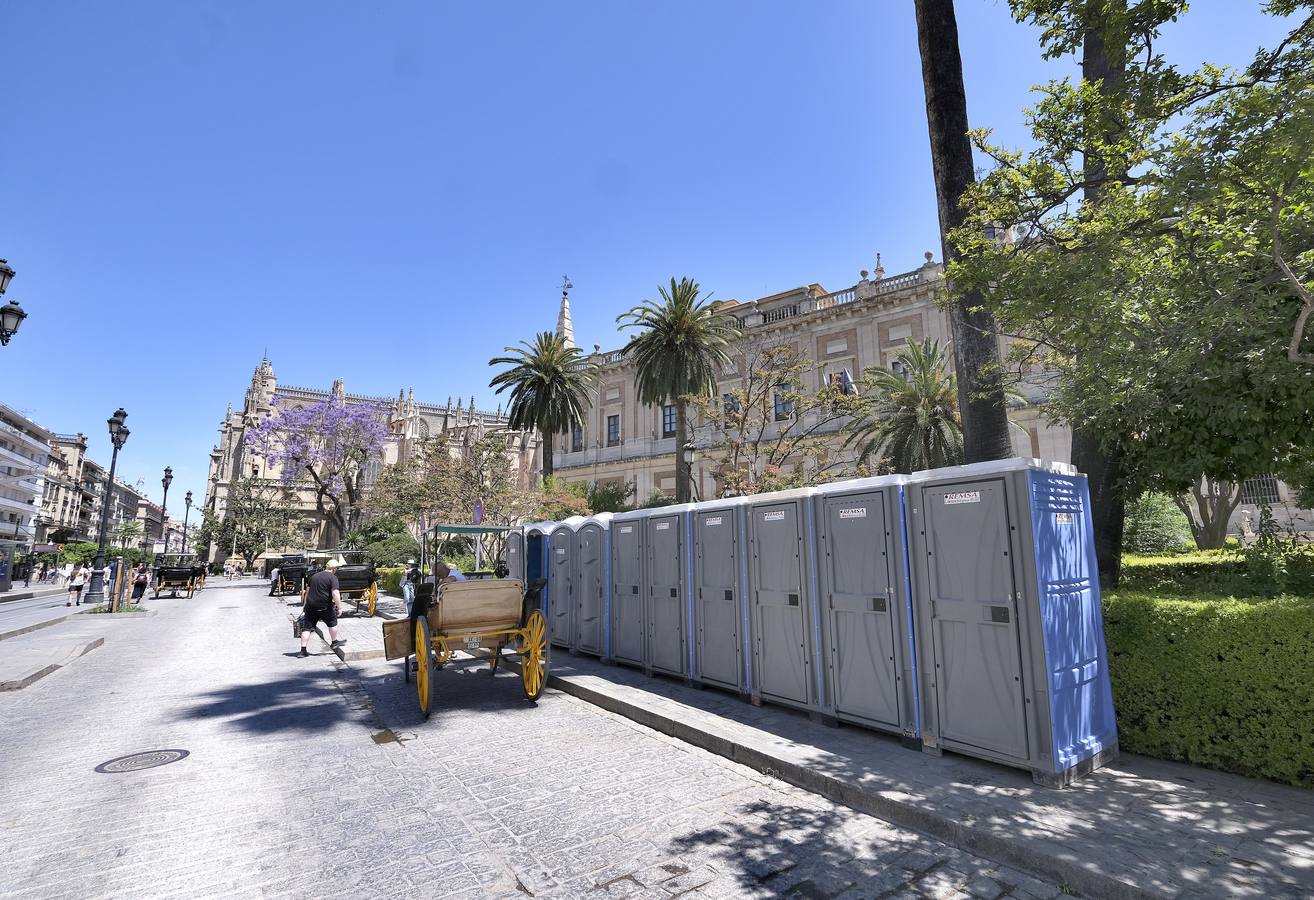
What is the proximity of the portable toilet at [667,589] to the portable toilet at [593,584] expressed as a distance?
3.90 feet

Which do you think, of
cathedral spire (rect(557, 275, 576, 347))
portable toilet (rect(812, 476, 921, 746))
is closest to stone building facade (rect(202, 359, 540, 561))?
cathedral spire (rect(557, 275, 576, 347))

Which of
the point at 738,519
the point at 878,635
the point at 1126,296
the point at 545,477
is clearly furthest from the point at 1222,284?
the point at 545,477

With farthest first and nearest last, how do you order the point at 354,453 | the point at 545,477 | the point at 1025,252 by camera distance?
1. the point at 354,453
2. the point at 545,477
3. the point at 1025,252

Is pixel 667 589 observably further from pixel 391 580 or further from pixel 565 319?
pixel 565 319

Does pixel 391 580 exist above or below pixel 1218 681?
above

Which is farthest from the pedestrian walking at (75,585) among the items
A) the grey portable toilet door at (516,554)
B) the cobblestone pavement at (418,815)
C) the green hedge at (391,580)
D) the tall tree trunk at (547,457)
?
the cobblestone pavement at (418,815)

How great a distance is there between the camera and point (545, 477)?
3294 centimetres

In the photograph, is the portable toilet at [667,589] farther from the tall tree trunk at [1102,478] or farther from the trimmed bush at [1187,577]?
the tall tree trunk at [1102,478]

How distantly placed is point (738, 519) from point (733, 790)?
327 centimetres

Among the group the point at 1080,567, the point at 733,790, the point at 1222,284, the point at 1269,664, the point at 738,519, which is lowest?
the point at 733,790

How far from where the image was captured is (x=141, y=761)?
5.86 metres

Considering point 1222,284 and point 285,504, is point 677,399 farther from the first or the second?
point 285,504

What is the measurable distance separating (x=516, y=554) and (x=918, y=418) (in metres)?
16.7

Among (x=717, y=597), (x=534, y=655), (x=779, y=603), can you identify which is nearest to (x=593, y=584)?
(x=534, y=655)
